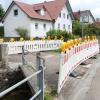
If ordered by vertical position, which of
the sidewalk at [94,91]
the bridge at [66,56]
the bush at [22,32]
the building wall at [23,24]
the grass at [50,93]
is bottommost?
the sidewalk at [94,91]

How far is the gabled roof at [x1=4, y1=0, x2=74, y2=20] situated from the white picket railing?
64.0ft

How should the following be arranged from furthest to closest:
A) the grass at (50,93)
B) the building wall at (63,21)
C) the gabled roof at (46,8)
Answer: the building wall at (63,21)
the gabled roof at (46,8)
the grass at (50,93)

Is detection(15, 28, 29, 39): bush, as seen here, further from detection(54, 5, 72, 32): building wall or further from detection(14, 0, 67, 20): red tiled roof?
detection(54, 5, 72, 32): building wall

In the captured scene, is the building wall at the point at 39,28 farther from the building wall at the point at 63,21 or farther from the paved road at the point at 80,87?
the paved road at the point at 80,87

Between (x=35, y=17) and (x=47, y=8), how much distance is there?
815 cm

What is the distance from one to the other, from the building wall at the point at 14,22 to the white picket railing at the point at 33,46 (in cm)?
1962

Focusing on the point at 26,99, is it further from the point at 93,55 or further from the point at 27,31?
the point at 27,31

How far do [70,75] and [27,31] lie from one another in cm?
3213

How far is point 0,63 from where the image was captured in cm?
1150

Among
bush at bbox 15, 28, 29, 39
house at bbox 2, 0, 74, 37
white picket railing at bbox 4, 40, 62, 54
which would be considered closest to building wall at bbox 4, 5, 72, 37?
house at bbox 2, 0, 74, 37

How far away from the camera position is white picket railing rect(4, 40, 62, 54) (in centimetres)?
1852

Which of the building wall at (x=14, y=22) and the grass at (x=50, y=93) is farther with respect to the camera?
the building wall at (x=14, y=22)

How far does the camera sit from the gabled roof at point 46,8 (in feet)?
142

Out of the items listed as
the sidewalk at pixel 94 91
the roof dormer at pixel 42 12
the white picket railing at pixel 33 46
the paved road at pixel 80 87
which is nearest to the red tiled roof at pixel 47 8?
the roof dormer at pixel 42 12
